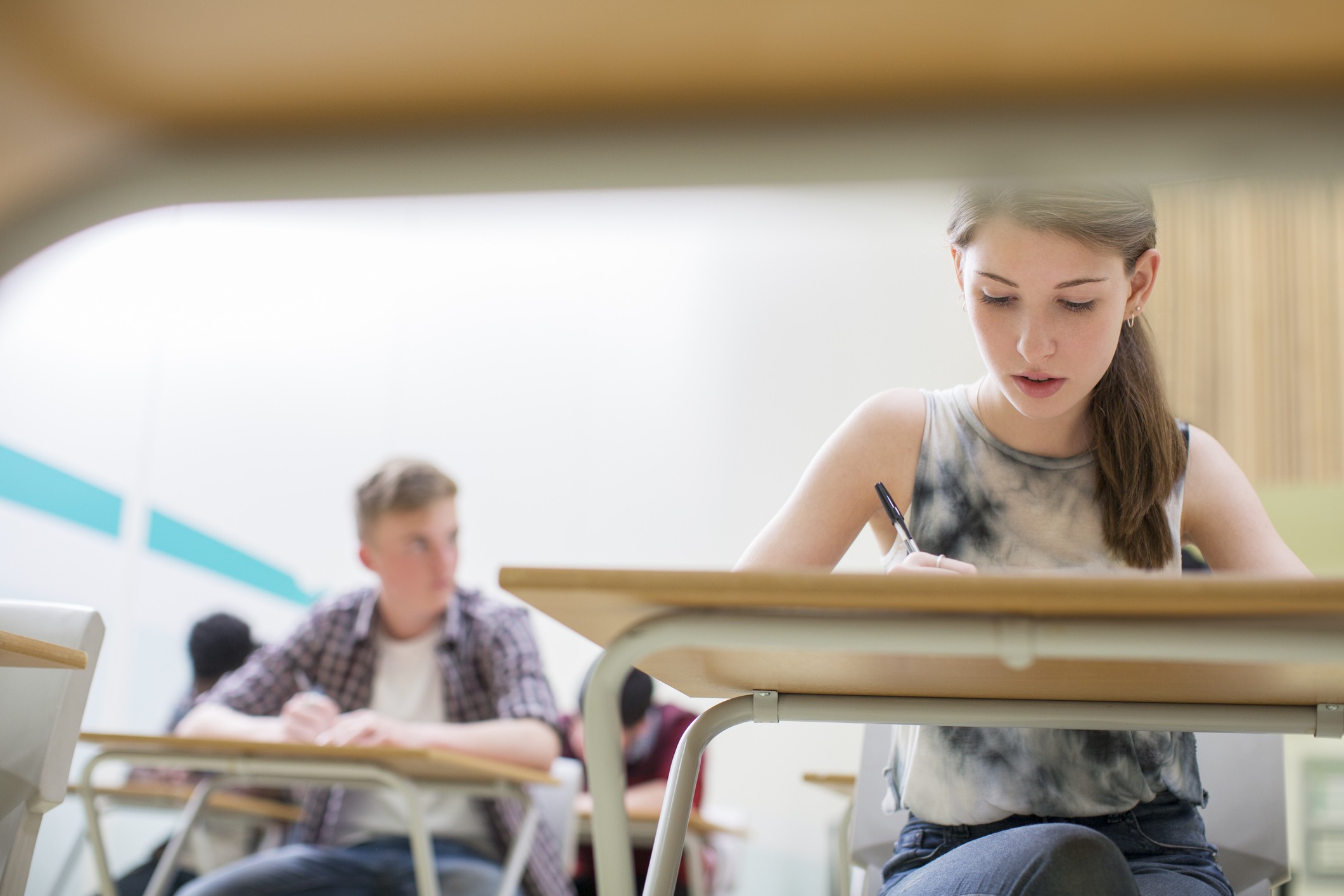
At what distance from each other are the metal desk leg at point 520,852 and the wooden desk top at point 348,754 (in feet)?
0.29

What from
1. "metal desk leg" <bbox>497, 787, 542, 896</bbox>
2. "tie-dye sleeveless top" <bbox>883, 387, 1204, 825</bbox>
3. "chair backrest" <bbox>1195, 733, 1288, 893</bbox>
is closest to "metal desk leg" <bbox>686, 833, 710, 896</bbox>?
"metal desk leg" <bbox>497, 787, 542, 896</bbox>

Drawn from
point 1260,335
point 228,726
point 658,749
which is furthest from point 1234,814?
point 1260,335

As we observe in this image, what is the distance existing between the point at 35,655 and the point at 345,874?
40.1 inches

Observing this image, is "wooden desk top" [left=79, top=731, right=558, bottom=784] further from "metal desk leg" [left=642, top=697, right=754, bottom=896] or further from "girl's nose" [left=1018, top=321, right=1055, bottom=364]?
"girl's nose" [left=1018, top=321, right=1055, bottom=364]

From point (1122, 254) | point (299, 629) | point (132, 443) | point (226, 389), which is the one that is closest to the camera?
point (1122, 254)

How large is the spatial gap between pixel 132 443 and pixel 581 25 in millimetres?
4241

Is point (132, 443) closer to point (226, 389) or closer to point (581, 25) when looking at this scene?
point (226, 389)

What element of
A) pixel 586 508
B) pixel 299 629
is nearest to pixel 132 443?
pixel 586 508

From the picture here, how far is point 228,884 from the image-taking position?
5.60 feet

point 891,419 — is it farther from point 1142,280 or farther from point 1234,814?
point 1234,814

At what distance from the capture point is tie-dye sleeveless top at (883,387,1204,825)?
96 centimetres

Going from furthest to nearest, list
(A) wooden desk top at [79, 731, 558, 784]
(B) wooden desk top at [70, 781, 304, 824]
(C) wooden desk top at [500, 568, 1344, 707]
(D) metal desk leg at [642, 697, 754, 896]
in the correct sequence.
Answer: (B) wooden desk top at [70, 781, 304, 824]
(A) wooden desk top at [79, 731, 558, 784]
(D) metal desk leg at [642, 697, 754, 896]
(C) wooden desk top at [500, 568, 1344, 707]

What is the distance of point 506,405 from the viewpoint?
4.66 m

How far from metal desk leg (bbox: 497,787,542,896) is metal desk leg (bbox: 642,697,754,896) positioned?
1044 millimetres
